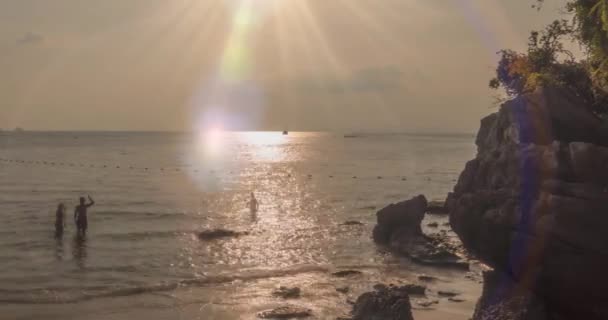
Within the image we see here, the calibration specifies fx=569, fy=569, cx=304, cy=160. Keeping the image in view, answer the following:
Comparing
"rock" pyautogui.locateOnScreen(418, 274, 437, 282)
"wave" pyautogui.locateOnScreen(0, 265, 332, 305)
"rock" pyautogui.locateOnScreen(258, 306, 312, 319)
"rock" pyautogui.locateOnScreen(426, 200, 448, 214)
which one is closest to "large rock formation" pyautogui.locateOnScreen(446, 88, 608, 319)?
"rock" pyautogui.locateOnScreen(258, 306, 312, 319)

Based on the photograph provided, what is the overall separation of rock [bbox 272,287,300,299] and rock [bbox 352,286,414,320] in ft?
14.7

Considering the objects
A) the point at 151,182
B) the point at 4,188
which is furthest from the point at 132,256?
the point at 151,182

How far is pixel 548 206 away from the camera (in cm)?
1380

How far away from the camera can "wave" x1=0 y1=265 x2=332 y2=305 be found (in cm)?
2117

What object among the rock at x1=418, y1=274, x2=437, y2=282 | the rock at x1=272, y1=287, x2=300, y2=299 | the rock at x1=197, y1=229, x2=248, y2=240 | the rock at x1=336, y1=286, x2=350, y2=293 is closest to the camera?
the rock at x1=272, y1=287, x2=300, y2=299

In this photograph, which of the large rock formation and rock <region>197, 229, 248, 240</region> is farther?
rock <region>197, 229, 248, 240</region>

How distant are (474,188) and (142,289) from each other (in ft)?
44.4

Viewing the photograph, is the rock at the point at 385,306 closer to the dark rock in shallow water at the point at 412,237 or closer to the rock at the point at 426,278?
the rock at the point at 426,278

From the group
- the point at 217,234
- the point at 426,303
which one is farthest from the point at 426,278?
the point at 217,234

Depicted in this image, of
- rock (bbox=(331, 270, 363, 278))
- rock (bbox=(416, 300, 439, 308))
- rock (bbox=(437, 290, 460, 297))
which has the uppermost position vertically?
rock (bbox=(416, 300, 439, 308))

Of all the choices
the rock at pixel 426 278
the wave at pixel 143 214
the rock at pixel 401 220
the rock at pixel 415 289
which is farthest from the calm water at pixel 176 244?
the rock at pixel 415 289

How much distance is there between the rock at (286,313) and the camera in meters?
18.6

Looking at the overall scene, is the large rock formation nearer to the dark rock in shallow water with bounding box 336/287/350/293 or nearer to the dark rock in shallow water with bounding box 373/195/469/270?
the dark rock in shallow water with bounding box 336/287/350/293

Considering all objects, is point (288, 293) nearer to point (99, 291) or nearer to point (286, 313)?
point (286, 313)
